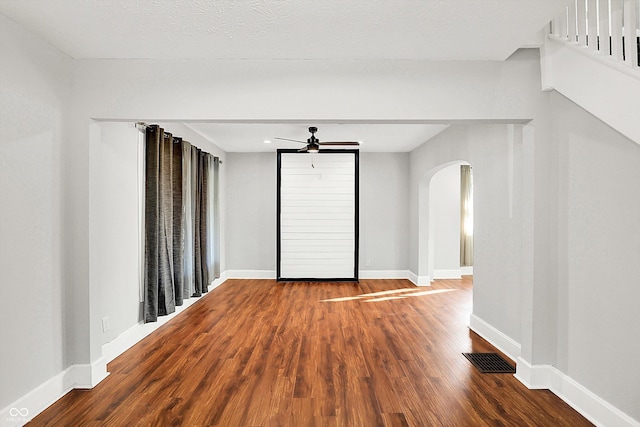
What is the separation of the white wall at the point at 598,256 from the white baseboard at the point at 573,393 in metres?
0.05

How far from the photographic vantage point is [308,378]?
10.3ft

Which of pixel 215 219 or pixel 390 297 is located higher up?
pixel 215 219

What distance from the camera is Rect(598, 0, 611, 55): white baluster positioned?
7.93ft

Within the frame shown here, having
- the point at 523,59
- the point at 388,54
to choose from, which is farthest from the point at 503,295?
the point at 388,54

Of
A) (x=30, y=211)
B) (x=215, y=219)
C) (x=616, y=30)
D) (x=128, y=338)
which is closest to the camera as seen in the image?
(x=616, y=30)

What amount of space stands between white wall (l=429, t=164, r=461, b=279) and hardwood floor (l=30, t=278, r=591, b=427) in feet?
8.94

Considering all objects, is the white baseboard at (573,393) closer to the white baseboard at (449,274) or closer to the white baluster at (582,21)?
the white baluster at (582,21)

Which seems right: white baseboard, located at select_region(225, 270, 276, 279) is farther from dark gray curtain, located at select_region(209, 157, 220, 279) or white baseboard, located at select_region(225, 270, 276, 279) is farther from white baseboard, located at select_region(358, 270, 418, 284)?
white baseboard, located at select_region(358, 270, 418, 284)

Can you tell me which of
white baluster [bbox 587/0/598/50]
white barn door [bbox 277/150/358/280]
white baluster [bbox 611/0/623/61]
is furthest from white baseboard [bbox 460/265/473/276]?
white baluster [bbox 611/0/623/61]

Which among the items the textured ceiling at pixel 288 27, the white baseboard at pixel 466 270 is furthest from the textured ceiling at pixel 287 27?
Answer: the white baseboard at pixel 466 270

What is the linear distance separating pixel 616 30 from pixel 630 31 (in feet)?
0.48

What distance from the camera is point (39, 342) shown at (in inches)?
105

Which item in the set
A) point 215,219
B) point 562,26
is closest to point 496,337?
point 562,26

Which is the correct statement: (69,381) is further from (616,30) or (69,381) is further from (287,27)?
(616,30)
